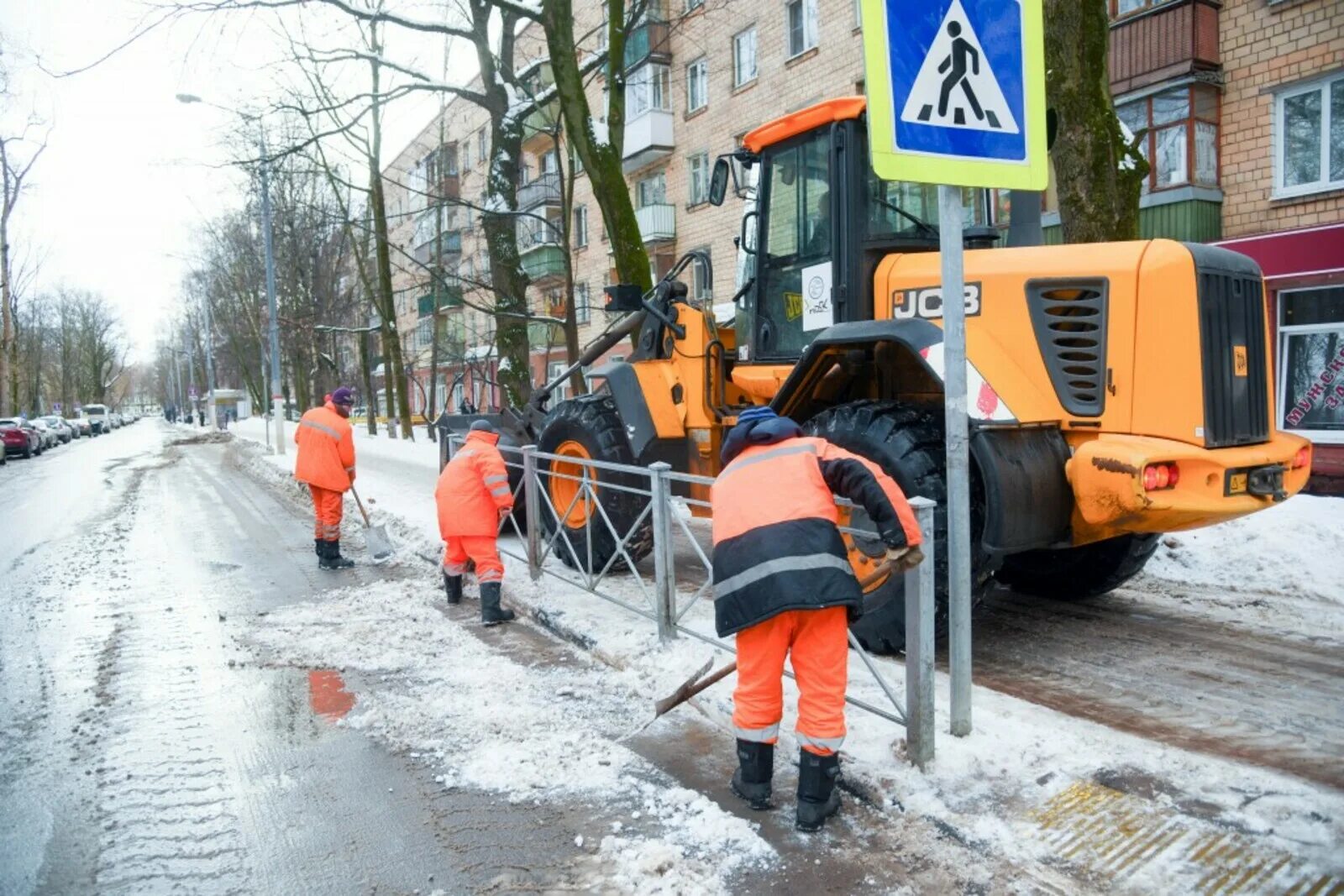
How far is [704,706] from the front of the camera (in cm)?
466

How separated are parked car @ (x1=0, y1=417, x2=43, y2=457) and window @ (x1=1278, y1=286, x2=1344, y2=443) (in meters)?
34.3

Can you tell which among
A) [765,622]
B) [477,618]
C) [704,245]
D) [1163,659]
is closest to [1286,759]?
[1163,659]

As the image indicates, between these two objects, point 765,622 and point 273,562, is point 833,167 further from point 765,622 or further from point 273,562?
point 273,562

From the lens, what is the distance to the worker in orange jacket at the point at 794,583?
11.3 feet

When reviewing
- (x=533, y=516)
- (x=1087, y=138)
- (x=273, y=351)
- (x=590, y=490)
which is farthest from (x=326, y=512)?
(x=273, y=351)

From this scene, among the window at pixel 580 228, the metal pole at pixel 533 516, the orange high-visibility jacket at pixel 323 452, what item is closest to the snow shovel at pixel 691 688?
the metal pole at pixel 533 516

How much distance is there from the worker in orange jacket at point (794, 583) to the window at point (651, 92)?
944 inches

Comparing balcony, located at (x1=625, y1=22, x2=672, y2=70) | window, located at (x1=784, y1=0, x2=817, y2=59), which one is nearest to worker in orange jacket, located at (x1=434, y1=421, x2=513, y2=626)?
window, located at (x1=784, y1=0, x2=817, y2=59)

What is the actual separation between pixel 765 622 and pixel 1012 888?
3.73 feet

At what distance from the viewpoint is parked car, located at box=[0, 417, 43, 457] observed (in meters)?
31.6

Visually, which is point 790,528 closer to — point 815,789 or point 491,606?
point 815,789

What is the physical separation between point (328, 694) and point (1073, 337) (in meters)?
4.16

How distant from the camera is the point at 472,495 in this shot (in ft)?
22.2

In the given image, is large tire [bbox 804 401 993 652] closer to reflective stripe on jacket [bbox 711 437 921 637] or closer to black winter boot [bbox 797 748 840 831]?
reflective stripe on jacket [bbox 711 437 921 637]
